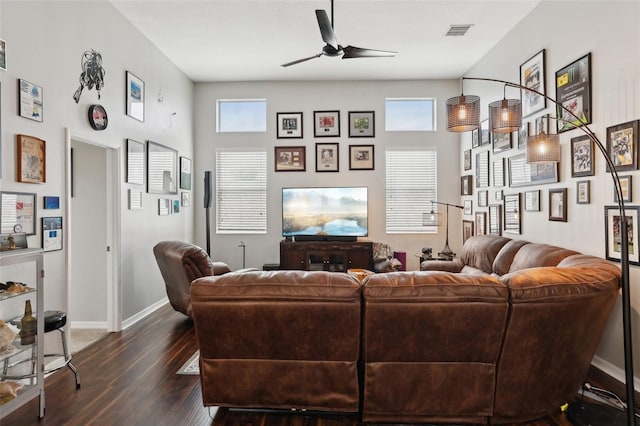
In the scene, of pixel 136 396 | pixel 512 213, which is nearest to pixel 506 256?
pixel 512 213

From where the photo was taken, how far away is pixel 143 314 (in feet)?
15.2

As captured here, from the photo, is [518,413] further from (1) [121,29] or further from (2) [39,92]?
(1) [121,29]

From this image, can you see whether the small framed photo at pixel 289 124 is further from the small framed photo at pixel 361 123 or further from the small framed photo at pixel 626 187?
the small framed photo at pixel 626 187

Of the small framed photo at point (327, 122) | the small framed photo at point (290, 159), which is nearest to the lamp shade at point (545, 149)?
the small framed photo at point (327, 122)

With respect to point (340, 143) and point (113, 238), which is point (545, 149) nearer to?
point (340, 143)

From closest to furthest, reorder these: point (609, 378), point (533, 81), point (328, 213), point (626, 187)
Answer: point (626, 187) → point (609, 378) → point (533, 81) → point (328, 213)

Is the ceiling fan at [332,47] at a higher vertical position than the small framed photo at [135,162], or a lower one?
higher

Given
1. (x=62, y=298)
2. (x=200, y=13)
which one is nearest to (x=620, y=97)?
(x=200, y=13)

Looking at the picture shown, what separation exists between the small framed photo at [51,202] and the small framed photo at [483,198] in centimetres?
511

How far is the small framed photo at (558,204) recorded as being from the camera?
354cm

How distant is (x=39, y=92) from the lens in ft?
9.73

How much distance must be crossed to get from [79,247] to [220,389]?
3007 millimetres

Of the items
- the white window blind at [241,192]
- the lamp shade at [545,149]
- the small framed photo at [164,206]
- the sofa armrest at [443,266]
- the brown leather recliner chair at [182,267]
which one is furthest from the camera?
the white window blind at [241,192]

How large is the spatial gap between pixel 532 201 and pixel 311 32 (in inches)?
130
